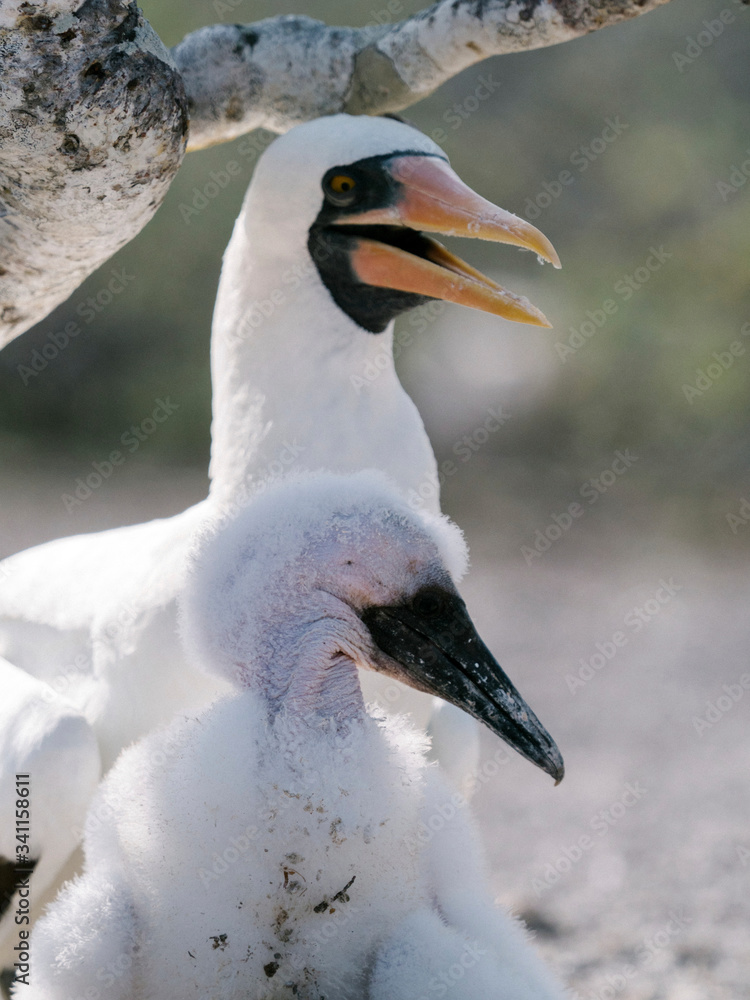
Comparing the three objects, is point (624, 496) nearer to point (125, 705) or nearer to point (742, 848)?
point (742, 848)

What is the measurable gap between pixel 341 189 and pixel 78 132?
0.85 m

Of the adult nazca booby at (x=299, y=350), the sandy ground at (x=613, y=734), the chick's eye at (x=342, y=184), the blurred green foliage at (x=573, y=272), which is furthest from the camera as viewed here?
the blurred green foliage at (x=573, y=272)

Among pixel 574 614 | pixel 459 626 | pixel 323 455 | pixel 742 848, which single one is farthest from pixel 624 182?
pixel 459 626

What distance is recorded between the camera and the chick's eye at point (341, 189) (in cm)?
216

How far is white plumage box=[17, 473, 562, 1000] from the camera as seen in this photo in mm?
1402

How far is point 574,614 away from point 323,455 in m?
2.88

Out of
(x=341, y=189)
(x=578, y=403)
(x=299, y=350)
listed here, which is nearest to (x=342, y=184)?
(x=341, y=189)

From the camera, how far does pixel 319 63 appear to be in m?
2.15

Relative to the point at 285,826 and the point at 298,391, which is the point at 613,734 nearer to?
the point at 298,391

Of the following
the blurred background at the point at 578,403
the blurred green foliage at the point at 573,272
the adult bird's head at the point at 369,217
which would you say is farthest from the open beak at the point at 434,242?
the blurred green foliage at the point at 573,272

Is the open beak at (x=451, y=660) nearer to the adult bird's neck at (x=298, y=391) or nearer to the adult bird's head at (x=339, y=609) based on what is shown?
the adult bird's head at (x=339, y=609)

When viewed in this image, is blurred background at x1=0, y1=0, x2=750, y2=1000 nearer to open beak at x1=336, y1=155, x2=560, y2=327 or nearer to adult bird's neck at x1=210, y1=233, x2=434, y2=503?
adult bird's neck at x1=210, y1=233, x2=434, y2=503

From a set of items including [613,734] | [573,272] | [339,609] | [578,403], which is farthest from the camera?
[573,272]

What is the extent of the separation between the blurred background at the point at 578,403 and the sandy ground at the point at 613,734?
0.01m
